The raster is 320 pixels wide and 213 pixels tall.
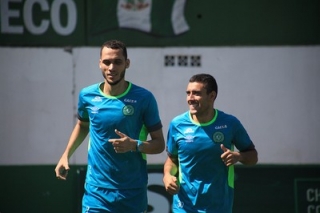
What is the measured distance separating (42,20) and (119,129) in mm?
3851

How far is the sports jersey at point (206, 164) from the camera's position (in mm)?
7340

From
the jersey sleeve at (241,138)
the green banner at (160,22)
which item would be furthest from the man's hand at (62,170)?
the green banner at (160,22)

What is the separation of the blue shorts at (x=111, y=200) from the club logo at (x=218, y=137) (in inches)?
29.5

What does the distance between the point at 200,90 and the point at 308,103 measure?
154 inches

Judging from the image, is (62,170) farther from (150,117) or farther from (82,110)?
(150,117)

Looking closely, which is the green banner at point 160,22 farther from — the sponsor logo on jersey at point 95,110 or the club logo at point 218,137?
the club logo at point 218,137

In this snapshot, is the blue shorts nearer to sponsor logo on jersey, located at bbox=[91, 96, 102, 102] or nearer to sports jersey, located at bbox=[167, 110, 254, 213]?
sports jersey, located at bbox=[167, 110, 254, 213]

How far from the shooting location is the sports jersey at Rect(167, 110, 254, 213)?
7.34 m

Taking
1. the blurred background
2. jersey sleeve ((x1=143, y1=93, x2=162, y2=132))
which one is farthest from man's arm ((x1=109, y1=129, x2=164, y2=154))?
the blurred background

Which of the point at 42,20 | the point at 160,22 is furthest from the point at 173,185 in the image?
the point at 42,20

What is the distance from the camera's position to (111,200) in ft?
24.2

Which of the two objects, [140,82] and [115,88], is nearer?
[115,88]

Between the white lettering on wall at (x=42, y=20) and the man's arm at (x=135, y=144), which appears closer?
the man's arm at (x=135, y=144)

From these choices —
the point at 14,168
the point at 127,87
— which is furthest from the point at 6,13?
the point at 127,87
